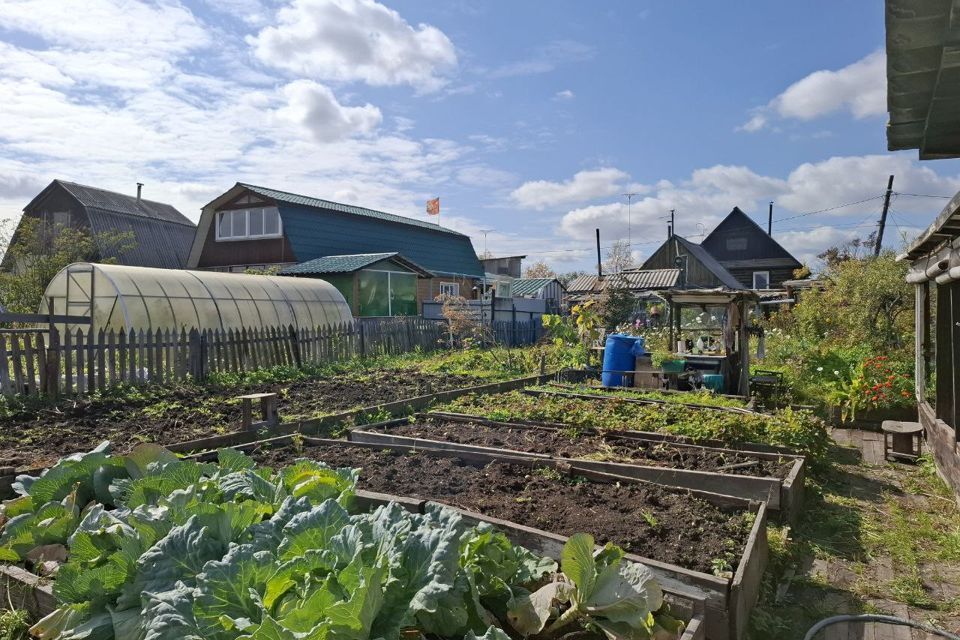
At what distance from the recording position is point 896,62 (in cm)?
321

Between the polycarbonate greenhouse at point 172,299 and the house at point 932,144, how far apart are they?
11.7 m

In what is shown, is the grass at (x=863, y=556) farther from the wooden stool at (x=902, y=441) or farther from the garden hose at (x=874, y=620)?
the wooden stool at (x=902, y=441)

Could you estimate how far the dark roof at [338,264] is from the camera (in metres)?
21.9

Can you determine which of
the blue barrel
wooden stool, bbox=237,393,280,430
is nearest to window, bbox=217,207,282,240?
the blue barrel

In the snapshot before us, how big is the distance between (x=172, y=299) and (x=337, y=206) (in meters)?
14.7

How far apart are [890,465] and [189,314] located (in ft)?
43.9

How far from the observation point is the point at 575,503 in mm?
3809

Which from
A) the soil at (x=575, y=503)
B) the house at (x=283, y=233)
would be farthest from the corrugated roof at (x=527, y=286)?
the soil at (x=575, y=503)

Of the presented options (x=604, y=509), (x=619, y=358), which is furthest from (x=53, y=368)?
(x=604, y=509)

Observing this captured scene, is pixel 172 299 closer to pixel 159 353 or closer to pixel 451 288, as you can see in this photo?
pixel 159 353

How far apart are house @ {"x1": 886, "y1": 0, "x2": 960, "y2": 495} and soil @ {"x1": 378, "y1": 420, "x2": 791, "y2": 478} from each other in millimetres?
1734

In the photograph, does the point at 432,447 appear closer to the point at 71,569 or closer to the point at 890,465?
the point at 71,569

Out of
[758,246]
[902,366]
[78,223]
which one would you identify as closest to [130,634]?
[902,366]

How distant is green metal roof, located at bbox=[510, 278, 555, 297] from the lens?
39281 mm
